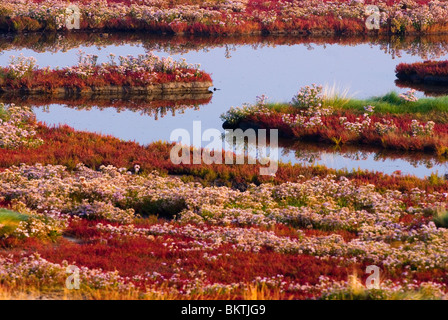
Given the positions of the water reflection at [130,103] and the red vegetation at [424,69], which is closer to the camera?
the water reflection at [130,103]

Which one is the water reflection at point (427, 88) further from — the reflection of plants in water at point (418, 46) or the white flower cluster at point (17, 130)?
the white flower cluster at point (17, 130)

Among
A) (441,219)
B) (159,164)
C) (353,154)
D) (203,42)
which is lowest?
(353,154)

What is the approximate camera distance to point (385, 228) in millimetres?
13375

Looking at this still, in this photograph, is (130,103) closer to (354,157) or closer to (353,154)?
(353,154)

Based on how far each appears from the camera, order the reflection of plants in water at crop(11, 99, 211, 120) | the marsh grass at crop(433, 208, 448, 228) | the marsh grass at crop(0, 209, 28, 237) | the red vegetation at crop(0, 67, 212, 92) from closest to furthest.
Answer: the marsh grass at crop(0, 209, 28, 237) < the marsh grass at crop(433, 208, 448, 228) < the reflection of plants in water at crop(11, 99, 211, 120) < the red vegetation at crop(0, 67, 212, 92)

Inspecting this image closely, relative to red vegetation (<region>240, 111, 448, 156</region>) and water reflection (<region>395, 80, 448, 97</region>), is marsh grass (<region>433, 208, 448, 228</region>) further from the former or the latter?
water reflection (<region>395, 80, 448, 97</region>)

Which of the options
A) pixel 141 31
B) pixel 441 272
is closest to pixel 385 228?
pixel 441 272

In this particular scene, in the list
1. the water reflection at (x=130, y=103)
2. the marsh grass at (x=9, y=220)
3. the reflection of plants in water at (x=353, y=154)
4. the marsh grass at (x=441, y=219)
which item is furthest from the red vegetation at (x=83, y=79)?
the marsh grass at (x=441, y=219)

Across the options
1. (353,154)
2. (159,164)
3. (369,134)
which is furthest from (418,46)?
(159,164)

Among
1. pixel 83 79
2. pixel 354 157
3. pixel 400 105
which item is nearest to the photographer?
pixel 354 157

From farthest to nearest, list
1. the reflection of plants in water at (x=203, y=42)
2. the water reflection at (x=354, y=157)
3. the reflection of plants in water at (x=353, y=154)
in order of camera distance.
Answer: the reflection of plants in water at (x=203, y=42), the reflection of plants in water at (x=353, y=154), the water reflection at (x=354, y=157)

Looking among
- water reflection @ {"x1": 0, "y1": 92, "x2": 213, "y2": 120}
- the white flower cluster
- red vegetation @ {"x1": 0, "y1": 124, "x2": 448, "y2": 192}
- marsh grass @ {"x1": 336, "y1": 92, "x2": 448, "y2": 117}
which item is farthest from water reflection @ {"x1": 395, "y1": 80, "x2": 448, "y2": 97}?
the white flower cluster
